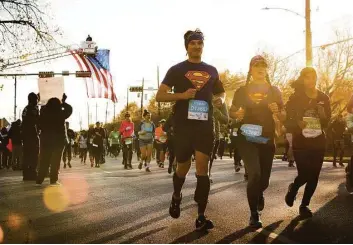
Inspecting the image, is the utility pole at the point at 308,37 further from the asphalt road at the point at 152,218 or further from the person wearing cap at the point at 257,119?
the person wearing cap at the point at 257,119

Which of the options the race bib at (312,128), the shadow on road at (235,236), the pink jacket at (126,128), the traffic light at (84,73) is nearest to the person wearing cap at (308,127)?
the race bib at (312,128)

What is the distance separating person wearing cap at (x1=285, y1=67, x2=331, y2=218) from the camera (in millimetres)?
6504

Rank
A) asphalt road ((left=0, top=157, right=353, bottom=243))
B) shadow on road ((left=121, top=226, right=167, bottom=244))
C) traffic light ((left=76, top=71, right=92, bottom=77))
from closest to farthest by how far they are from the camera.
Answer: shadow on road ((left=121, top=226, right=167, bottom=244)) < asphalt road ((left=0, top=157, right=353, bottom=243)) < traffic light ((left=76, top=71, right=92, bottom=77))

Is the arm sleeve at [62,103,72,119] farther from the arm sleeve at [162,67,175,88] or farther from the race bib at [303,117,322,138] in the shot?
the race bib at [303,117,322,138]

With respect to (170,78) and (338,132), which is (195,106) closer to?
(170,78)

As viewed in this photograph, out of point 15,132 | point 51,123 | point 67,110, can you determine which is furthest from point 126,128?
point 51,123

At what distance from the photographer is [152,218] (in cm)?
650

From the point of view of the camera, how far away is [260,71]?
6.17 m

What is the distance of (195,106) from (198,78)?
305 millimetres

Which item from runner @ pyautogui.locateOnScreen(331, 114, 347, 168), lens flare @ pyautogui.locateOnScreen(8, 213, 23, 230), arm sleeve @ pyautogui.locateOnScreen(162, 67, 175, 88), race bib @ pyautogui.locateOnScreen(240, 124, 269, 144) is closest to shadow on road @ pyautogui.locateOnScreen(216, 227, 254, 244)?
race bib @ pyautogui.locateOnScreen(240, 124, 269, 144)

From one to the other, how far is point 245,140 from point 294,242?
1490 millimetres

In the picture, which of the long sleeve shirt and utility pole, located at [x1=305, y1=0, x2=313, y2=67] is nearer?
the long sleeve shirt

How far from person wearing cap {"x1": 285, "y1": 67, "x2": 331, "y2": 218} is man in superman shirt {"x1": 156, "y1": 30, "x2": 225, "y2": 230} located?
121 centimetres

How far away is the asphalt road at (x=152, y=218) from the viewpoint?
518 cm
